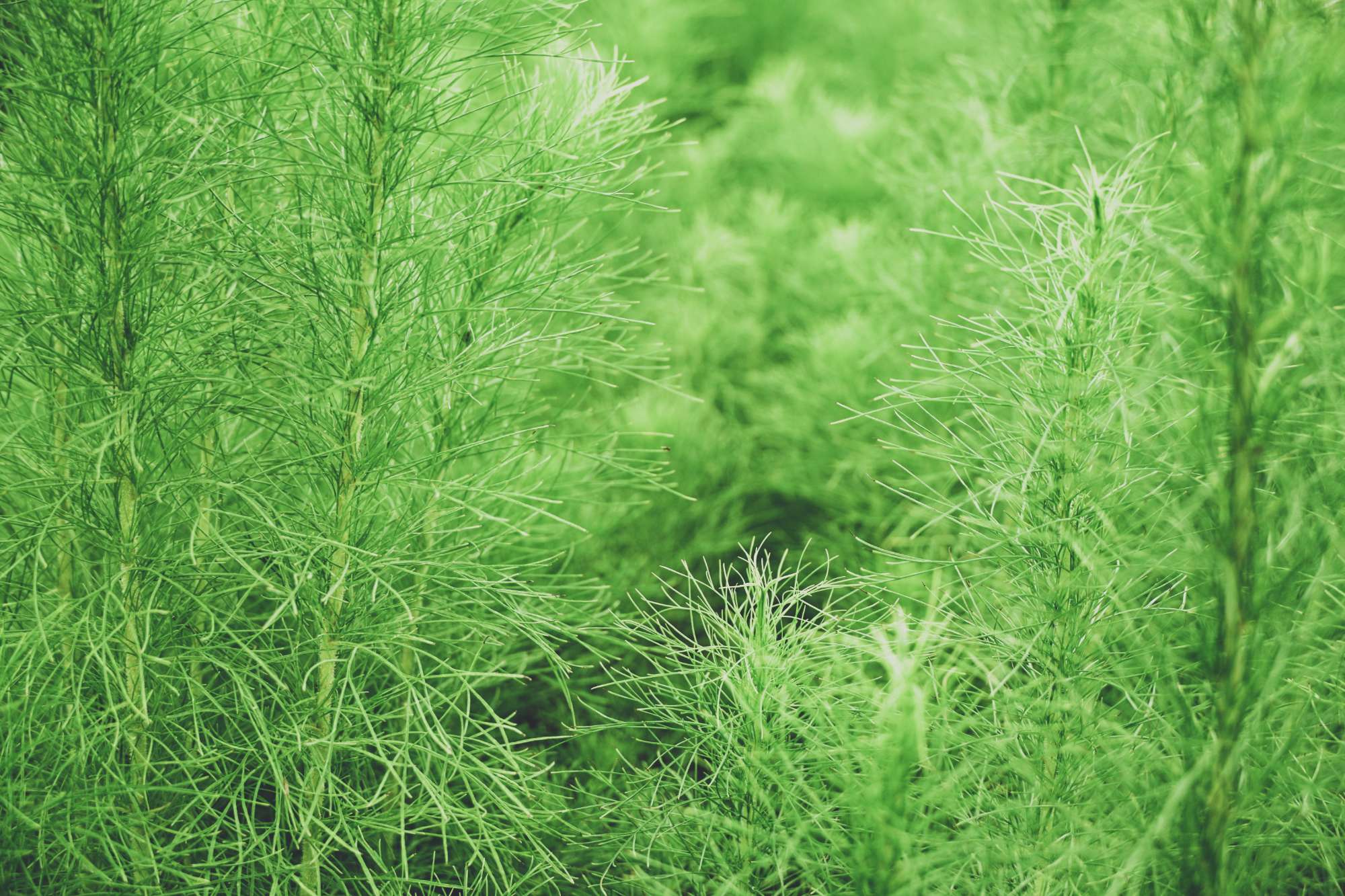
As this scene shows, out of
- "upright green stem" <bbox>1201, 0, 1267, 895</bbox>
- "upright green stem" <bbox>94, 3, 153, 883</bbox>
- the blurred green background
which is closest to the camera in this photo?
"upright green stem" <bbox>1201, 0, 1267, 895</bbox>

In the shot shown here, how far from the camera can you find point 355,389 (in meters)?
0.83

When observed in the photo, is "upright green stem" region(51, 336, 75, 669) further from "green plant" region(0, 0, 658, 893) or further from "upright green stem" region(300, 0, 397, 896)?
"upright green stem" region(300, 0, 397, 896)

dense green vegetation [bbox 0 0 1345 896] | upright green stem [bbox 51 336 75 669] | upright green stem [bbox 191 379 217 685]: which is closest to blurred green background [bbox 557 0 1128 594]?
dense green vegetation [bbox 0 0 1345 896]

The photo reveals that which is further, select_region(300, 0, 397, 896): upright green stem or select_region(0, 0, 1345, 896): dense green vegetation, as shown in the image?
select_region(300, 0, 397, 896): upright green stem

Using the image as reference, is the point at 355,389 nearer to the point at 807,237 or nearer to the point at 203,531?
the point at 203,531

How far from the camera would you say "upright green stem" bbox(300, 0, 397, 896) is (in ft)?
2.57

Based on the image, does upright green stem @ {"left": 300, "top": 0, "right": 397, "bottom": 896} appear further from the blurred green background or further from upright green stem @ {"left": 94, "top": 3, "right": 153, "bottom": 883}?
the blurred green background

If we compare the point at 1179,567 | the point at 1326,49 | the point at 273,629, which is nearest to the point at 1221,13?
the point at 1326,49

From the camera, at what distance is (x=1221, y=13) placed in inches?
28.2

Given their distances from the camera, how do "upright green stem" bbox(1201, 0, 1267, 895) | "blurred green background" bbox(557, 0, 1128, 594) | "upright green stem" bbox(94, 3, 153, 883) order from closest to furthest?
1. "upright green stem" bbox(1201, 0, 1267, 895)
2. "upright green stem" bbox(94, 3, 153, 883)
3. "blurred green background" bbox(557, 0, 1128, 594)

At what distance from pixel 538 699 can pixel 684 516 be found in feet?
1.59

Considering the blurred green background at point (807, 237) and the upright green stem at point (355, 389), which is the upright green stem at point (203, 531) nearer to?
the upright green stem at point (355, 389)

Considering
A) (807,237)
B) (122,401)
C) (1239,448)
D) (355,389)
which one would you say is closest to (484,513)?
(355,389)

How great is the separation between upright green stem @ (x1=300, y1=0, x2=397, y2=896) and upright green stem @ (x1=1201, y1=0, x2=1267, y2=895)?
2.32ft
